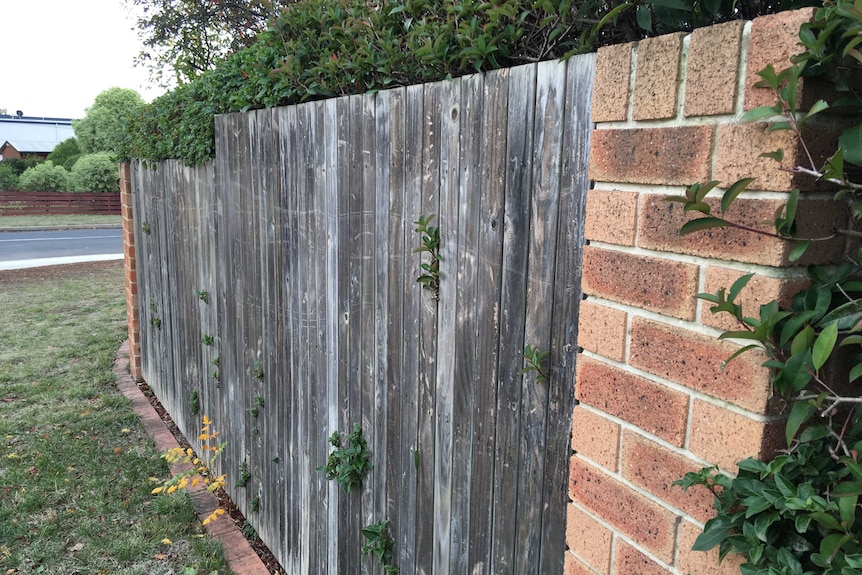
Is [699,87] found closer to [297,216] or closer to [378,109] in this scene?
[378,109]

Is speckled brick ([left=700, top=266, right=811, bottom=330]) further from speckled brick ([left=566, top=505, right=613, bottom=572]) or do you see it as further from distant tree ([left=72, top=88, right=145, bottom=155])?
→ distant tree ([left=72, top=88, right=145, bottom=155])

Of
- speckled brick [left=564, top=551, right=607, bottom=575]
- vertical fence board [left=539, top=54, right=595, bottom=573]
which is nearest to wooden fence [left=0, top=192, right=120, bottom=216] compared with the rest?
vertical fence board [left=539, top=54, right=595, bottom=573]

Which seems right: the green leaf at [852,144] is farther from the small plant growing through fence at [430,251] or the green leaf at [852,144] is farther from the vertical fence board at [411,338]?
the vertical fence board at [411,338]

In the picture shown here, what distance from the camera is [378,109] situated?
2.27 metres

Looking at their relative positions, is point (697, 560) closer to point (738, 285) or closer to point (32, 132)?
point (738, 285)

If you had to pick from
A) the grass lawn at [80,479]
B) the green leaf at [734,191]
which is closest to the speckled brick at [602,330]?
the green leaf at [734,191]

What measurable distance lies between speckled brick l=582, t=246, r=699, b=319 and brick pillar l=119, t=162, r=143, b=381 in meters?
6.25

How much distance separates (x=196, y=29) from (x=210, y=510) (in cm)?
952

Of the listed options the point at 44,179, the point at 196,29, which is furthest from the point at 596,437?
the point at 44,179

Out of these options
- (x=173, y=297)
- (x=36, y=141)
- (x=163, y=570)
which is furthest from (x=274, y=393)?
(x=36, y=141)

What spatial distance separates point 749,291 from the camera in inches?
41.8

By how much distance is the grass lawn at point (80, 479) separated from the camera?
3.61 m

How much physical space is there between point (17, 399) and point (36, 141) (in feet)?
196

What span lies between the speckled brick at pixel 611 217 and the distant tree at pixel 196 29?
975 cm
